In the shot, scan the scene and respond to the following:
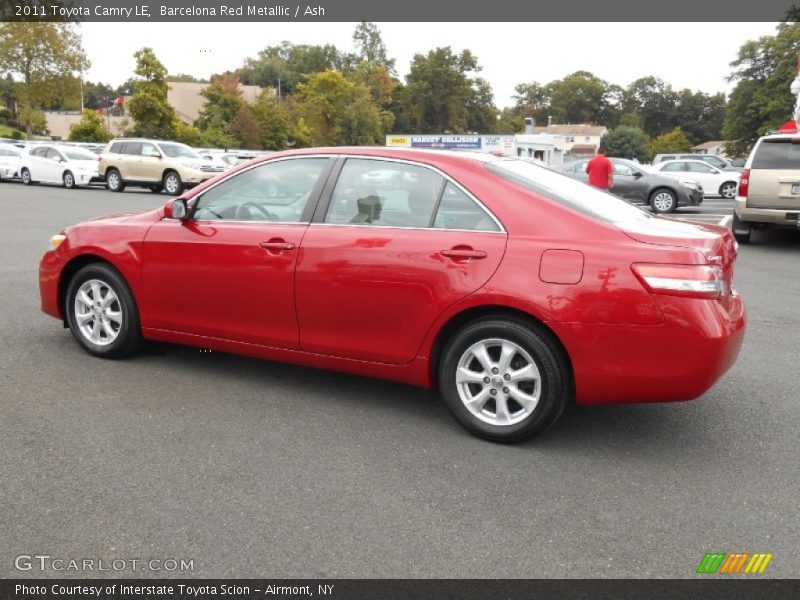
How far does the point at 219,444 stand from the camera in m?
4.05

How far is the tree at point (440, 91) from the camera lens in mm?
114562

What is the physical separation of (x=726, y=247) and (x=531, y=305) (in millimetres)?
1194

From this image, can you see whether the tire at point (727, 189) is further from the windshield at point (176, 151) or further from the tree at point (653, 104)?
the tree at point (653, 104)

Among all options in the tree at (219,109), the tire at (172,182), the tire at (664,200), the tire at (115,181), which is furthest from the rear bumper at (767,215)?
the tree at (219,109)

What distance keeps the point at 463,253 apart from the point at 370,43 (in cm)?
12298

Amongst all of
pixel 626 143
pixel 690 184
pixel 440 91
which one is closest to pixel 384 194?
pixel 690 184

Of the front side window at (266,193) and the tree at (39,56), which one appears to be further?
the tree at (39,56)

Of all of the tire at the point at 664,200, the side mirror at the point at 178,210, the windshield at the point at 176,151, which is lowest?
the tire at the point at 664,200

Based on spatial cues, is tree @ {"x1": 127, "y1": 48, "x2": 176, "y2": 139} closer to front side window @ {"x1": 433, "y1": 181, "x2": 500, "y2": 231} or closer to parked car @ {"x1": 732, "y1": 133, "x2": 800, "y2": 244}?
parked car @ {"x1": 732, "y1": 133, "x2": 800, "y2": 244}

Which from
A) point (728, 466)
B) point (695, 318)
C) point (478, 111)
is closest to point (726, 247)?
point (695, 318)

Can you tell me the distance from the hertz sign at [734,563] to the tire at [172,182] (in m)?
23.7

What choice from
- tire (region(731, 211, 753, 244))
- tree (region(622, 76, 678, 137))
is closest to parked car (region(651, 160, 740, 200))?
tire (region(731, 211, 753, 244))

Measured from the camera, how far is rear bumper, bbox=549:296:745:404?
3760 millimetres
